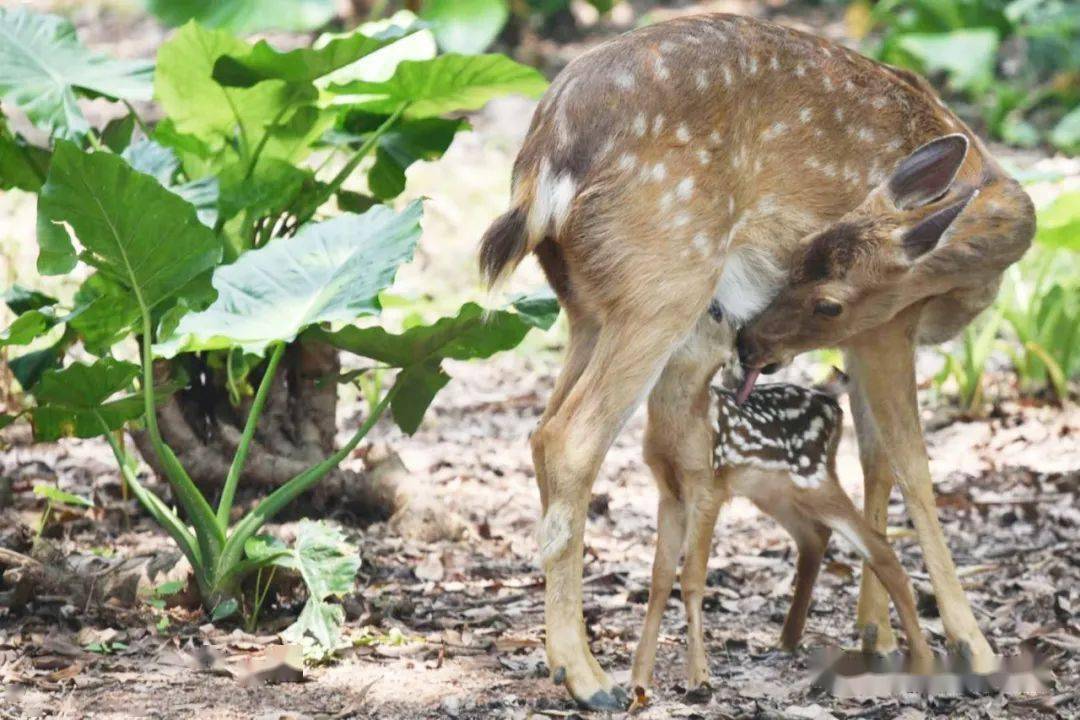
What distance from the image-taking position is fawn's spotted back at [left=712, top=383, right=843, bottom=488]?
4625mm

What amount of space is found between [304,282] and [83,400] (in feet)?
2.59

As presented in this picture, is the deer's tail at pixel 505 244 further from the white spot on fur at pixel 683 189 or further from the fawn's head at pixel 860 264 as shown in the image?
the fawn's head at pixel 860 264

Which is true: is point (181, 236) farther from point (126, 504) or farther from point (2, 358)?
point (2, 358)

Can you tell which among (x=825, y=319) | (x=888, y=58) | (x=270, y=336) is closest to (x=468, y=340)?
(x=270, y=336)

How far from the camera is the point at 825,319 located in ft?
16.3

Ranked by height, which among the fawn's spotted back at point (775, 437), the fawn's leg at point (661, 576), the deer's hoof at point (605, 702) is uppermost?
the fawn's spotted back at point (775, 437)

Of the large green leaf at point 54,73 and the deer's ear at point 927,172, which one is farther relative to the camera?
the large green leaf at point 54,73

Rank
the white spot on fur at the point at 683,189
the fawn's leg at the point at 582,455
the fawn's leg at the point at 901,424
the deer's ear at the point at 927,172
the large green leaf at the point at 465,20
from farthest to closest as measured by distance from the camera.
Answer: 1. the large green leaf at the point at 465,20
2. the fawn's leg at the point at 901,424
3. the deer's ear at the point at 927,172
4. the white spot on fur at the point at 683,189
5. the fawn's leg at the point at 582,455

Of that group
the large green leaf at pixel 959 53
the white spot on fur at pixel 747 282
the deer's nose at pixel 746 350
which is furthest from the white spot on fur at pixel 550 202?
the large green leaf at pixel 959 53

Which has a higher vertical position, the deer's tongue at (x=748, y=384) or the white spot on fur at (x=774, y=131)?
the white spot on fur at (x=774, y=131)

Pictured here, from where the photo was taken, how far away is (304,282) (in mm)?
4574

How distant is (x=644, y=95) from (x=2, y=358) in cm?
350

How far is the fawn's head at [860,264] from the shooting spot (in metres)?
4.84

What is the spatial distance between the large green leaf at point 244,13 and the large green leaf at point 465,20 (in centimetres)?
128
